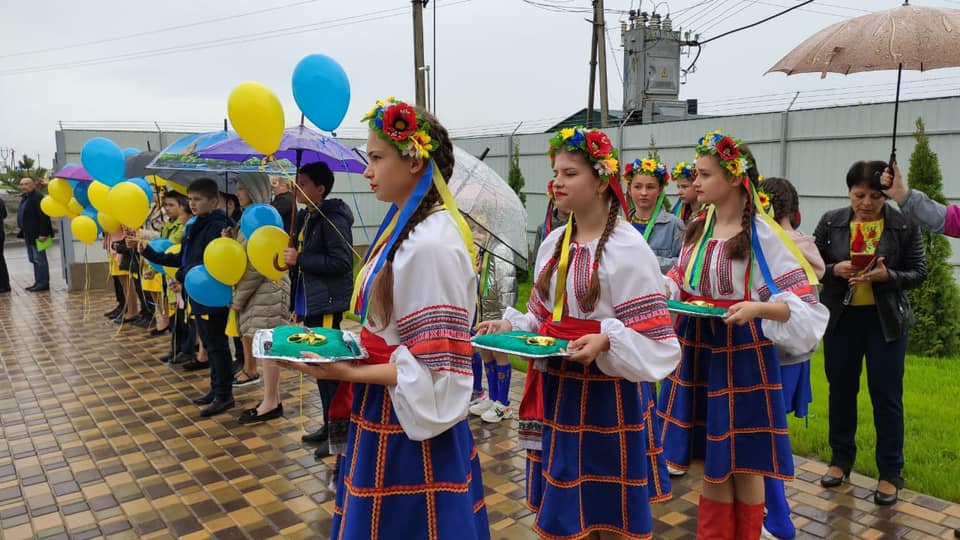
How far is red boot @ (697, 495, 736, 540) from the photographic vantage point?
3133 mm

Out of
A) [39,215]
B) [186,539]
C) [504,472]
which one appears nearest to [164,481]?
[186,539]

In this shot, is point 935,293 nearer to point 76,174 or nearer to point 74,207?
point 76,174

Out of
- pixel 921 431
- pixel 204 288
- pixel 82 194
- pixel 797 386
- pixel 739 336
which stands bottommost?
pixel 921 431

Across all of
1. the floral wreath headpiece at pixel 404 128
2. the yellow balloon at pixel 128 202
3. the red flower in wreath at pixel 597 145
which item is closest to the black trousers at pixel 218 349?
the yellow balloon at pixel 128 202

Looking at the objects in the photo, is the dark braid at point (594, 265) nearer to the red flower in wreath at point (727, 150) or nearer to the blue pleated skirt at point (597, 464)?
the blue pleated skirt at point (597, 464)

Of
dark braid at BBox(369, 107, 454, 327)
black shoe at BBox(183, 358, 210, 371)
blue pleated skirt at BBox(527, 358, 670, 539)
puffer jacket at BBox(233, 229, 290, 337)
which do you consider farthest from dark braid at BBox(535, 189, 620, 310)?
black shoe at BBox(183, 358, 210, 371)

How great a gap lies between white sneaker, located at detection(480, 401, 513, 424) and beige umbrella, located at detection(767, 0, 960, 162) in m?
3.32

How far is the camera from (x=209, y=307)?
557 cm

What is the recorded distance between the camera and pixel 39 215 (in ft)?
41.1

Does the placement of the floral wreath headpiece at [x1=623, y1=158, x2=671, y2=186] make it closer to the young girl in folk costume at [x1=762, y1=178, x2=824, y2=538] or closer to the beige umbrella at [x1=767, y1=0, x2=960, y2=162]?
the young girl in folk costume at [x1=762, y1=178, x2=824, y2=538]

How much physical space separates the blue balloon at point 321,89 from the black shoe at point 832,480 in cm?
382

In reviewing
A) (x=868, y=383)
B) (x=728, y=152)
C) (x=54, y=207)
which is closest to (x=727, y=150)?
(x=728, y=152)

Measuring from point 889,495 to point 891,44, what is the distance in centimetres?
249

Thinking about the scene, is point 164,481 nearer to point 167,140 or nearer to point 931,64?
point 931,64
